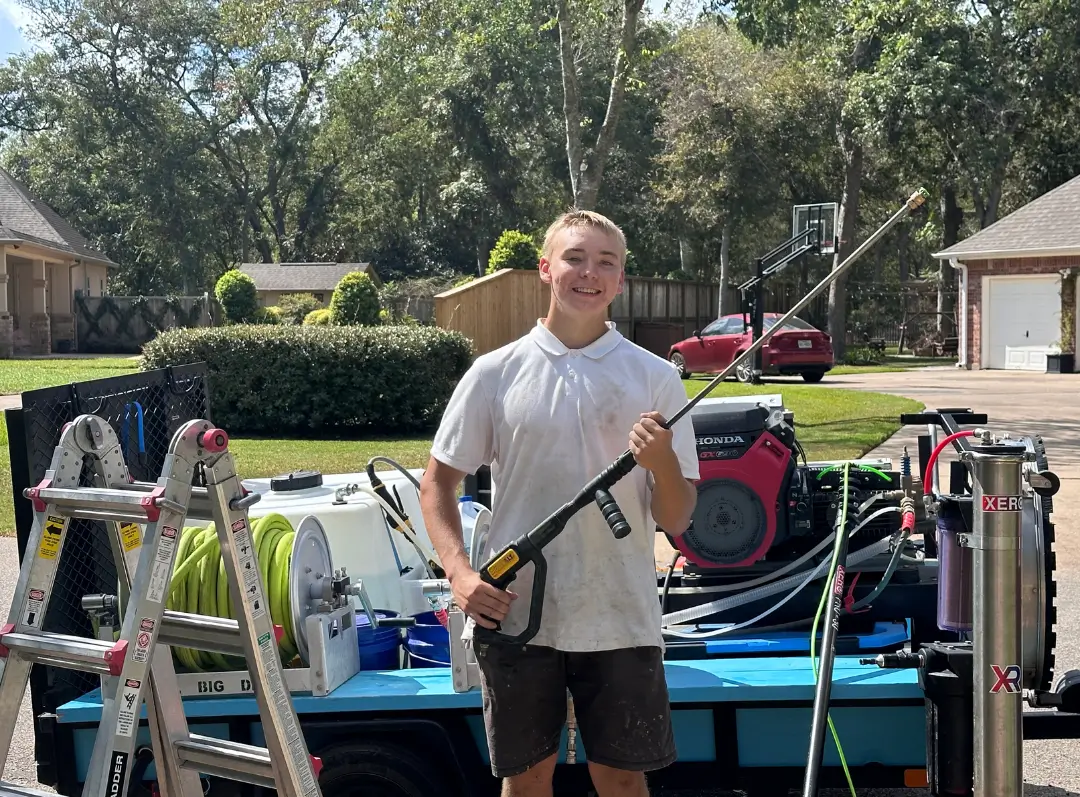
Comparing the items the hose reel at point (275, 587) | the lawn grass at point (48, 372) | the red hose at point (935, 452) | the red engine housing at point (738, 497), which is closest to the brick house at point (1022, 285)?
the lawn grass at point (48, 372)

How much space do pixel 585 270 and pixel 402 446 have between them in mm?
9799

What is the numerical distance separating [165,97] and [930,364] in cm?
3129

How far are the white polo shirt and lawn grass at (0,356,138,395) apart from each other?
59.4 ft

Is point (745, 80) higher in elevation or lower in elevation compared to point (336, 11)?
higher

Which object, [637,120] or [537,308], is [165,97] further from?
[537,308]

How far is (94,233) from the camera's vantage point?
160 feet

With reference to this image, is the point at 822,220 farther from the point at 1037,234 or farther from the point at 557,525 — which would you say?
the point at 557,525

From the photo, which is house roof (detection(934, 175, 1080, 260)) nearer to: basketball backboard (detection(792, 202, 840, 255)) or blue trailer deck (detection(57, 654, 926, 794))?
basketball backboard (detection(792, 202, 840, 255))

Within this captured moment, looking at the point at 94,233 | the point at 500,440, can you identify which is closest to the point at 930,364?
the point at 500,440

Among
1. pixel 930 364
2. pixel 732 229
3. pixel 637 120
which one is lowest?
pixel 930 364

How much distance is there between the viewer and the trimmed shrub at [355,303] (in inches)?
902

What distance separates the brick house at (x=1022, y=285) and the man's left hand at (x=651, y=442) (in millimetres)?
25377

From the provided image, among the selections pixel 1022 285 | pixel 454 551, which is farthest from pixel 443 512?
pixel 1022 285

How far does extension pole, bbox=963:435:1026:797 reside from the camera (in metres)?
2.53
